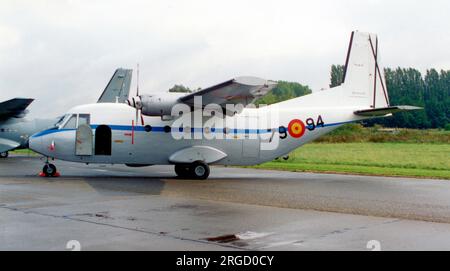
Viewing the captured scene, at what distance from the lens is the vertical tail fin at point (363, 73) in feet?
68.5

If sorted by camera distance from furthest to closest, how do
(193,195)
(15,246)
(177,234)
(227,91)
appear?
1. (227,91)
2. (193,195)
3. (177,234)
4. (15,246)

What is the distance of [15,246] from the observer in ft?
23.5

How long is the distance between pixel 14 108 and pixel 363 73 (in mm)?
20673

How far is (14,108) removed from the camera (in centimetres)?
3016

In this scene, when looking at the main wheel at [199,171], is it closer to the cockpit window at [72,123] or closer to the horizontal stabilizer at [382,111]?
the cockpit window at [72,123]

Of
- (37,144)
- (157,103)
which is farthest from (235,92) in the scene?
(37,144)

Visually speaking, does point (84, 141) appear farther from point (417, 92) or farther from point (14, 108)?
point (417, 92)

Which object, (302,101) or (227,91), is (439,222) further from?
(302,101)

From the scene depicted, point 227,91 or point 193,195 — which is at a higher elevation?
point 227,91

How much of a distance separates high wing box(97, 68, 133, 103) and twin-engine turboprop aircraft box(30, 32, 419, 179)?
14651 mm

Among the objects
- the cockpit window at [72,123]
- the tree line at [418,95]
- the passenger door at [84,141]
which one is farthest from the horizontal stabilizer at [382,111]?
the tree line at [418,95]

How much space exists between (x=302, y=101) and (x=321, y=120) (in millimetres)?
1090
